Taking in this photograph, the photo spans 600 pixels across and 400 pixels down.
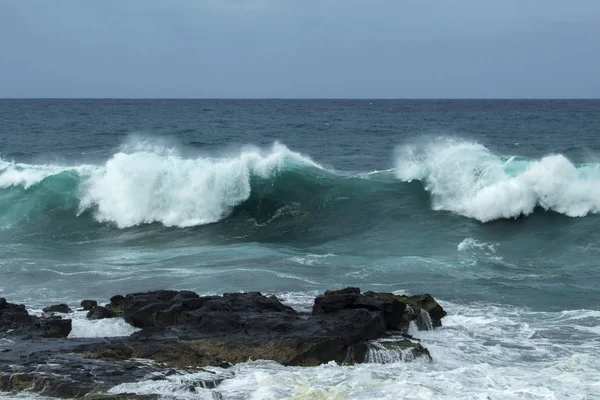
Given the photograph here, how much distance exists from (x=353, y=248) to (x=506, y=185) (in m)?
5.54

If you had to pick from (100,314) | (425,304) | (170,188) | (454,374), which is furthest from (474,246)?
(100,314)

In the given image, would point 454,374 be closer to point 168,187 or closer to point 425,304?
point 425,304

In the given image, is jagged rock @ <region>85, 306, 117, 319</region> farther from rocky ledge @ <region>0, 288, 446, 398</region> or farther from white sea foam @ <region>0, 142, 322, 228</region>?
white sea foam @ <region>0, 142, 322, 228</region>

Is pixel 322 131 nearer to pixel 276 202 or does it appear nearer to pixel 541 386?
pixel 276 202

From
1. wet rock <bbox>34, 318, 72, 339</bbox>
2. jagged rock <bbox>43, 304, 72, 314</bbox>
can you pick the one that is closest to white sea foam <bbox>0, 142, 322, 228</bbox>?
jagged rock <bbox>43, 304, 72, 314</bbox>

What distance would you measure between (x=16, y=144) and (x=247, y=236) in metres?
24.4

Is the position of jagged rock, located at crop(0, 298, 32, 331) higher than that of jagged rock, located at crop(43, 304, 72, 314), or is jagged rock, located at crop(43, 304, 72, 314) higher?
jagged rock, located at crop(0, 298, 32, 331)

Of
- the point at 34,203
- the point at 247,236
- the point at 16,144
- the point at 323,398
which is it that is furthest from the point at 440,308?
the point at 16,144

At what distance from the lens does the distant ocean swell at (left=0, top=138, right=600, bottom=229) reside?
21.7 metres

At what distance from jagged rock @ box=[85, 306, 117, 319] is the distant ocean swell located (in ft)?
32.0

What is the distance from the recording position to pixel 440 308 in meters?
12.2

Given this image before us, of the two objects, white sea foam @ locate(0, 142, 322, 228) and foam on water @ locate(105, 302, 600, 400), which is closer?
foam on water @ locate(105, 302, 600, 400)

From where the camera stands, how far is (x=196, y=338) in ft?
33.9

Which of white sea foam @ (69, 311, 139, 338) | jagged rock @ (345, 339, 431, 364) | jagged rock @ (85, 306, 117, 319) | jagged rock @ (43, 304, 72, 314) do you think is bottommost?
jagged rock @ (43, 304, 72, 314)
